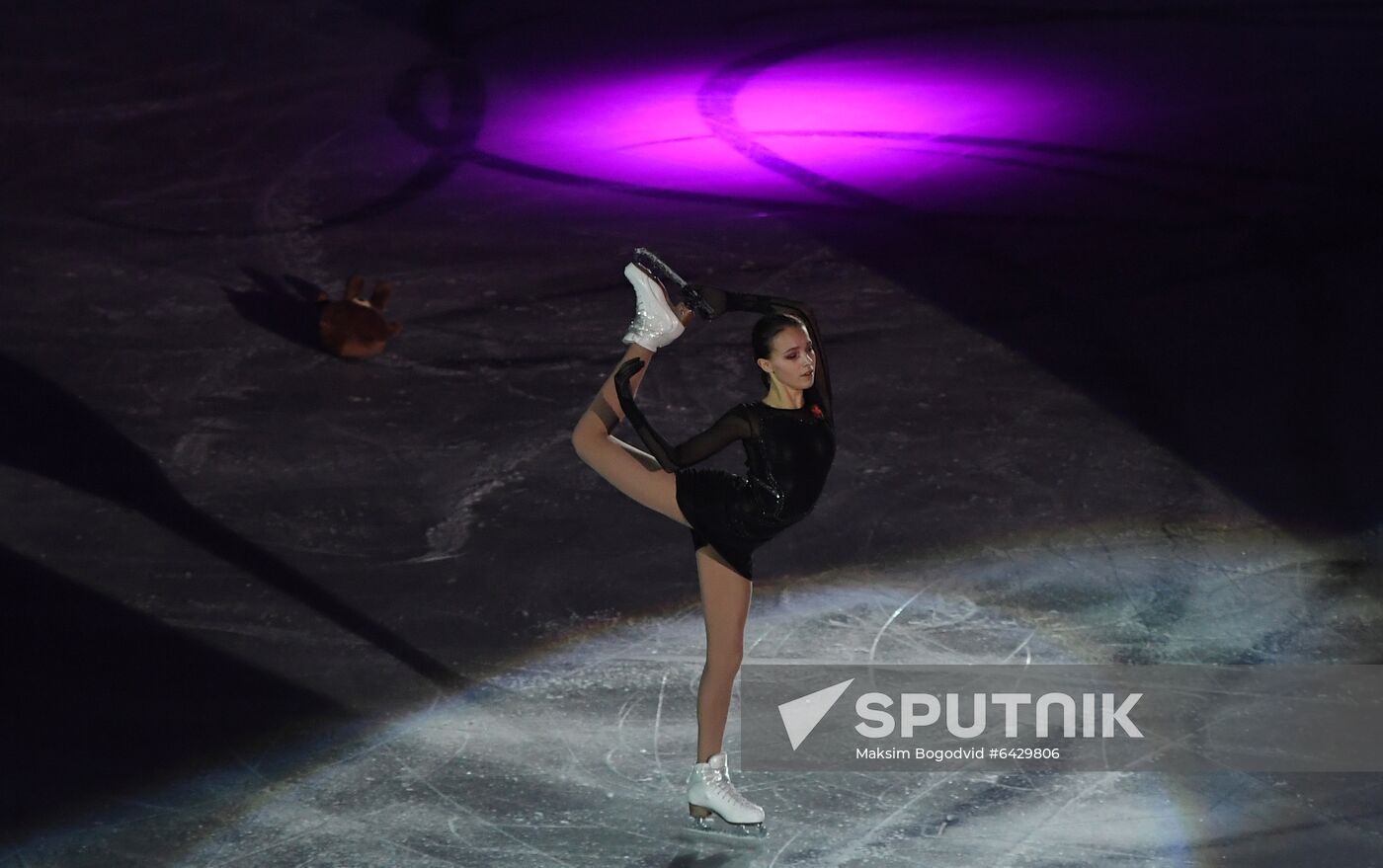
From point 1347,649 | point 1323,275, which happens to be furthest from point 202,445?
point 1323,275

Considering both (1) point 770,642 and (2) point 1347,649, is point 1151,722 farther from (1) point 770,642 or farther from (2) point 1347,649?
(1) point 770,642

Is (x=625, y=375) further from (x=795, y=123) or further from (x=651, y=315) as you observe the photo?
(x=795, y=123)

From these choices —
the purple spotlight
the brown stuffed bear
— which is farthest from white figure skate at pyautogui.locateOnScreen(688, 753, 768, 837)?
the purple spotlight

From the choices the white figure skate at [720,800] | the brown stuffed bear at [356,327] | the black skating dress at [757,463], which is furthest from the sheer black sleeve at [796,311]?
the brown stuffed bear at [356,327]

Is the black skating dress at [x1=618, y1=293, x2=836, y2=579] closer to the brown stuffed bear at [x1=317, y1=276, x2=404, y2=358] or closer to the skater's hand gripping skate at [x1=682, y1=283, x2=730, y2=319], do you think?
the skater's hand gripping skate at [x1=682, y1=283, x2=730, y2=319]

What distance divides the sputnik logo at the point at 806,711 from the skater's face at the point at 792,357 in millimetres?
1685

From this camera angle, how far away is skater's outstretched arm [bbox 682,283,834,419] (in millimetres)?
5781

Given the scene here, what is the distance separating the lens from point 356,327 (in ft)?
33.0

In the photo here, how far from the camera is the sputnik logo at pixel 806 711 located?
6930 mm

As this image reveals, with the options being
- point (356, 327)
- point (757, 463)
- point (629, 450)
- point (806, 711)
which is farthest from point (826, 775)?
point (356, 327)

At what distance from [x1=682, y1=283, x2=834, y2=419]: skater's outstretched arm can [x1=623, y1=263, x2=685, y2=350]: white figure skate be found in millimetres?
99

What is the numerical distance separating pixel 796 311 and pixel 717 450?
0.57 m

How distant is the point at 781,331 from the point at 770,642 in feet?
6.95

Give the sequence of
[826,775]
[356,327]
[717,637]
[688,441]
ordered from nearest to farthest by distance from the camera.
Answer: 1. [688,441]
2. [717,637]
3. [826,775]
4. [356,327]
